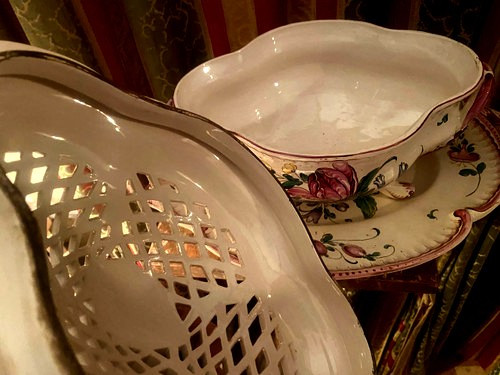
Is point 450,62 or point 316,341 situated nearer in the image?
point 316,341

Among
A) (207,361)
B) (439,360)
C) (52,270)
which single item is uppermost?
(52,270)

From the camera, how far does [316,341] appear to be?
1.11ft

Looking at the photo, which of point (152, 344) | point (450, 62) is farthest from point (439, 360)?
point (152, 344)

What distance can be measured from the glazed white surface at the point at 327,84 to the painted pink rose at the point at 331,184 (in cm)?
9

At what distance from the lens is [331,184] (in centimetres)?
42

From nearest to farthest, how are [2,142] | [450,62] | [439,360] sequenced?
1. [2,142]
2. [450,62]
3. [439,360]

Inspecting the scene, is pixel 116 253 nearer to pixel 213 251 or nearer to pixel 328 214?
pixel 213 251

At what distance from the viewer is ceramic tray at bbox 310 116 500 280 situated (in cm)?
42

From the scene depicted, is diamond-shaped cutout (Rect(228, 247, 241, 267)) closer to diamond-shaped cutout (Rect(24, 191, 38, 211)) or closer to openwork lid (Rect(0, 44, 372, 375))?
openwork lid (Rect(0, 44, 372, 375))

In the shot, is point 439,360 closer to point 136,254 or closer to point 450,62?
point 450,62

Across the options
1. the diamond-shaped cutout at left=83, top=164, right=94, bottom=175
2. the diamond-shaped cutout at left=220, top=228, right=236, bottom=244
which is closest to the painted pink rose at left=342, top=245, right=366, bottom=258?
the diamond-shaped cutout at left=220, top=228, right=236, bottom=244

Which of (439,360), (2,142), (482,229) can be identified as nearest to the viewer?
(2,142)

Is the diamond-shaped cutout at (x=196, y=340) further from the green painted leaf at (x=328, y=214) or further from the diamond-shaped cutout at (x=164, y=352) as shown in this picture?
the green painted leaf at (x=328, y=214)

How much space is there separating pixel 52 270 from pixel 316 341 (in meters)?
0.17
